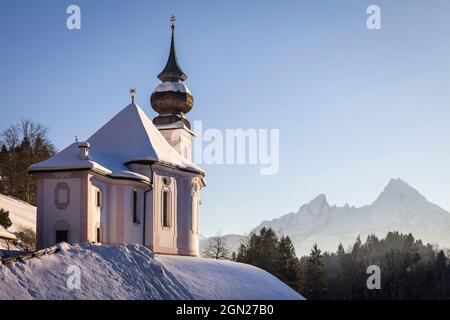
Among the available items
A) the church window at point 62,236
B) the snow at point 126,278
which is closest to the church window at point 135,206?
the snow at point 126,278

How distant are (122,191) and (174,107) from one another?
15.2m

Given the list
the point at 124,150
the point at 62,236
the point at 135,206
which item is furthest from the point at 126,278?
the point at 124,150

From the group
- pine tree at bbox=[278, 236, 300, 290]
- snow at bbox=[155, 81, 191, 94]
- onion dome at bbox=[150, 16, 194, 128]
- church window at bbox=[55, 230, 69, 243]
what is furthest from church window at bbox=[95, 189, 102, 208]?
pine tree at bbox=[278, 236, 300, 290]

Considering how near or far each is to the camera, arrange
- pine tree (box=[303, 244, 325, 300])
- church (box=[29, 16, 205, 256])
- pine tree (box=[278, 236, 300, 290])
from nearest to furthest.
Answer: church (box=[29, 16, 205, 256]) → pine tree (box=[278, 236, 300, 290]) → pine tree (box=[303, 244, 325, 300])

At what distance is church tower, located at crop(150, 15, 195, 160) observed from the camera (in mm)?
47906

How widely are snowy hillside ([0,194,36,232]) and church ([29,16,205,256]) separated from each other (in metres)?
15.9

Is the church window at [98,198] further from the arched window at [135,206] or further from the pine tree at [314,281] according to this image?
the pine tree at [314,281]

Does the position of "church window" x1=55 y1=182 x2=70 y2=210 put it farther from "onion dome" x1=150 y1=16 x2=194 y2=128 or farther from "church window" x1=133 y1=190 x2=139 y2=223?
"onion dome" x1=150 y1=16 x2=194 y2=128

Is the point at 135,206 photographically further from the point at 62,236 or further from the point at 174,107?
the point at 174,107

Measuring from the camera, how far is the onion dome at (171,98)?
160ft

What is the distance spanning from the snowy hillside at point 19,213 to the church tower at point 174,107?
13447mm
